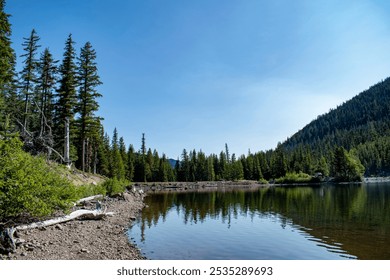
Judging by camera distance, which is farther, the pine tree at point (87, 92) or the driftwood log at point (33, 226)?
the pine tree at point (87, 92)

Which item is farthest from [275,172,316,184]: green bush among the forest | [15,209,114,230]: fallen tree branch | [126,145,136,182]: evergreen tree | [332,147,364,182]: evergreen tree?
[15,209,114,230]: fallen tree branch

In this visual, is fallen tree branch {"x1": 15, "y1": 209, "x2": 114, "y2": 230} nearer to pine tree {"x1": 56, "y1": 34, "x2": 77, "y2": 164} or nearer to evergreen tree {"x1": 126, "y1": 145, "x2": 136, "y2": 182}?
pine tree {"x1": 56, "y1": 34, "x2": 77, "y2": 164}

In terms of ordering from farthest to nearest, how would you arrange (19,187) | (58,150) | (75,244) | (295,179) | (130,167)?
(295,179) < (130,167) < (58,150) < (75,244) < (19,187)

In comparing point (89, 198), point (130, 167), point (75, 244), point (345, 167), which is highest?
point (130, 167)

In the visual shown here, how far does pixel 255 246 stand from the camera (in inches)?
739

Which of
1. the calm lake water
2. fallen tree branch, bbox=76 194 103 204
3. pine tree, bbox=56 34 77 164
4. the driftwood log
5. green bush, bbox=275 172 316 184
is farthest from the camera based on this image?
green bush, bbox=275 172 316 184

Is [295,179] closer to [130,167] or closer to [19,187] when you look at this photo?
[130,167]

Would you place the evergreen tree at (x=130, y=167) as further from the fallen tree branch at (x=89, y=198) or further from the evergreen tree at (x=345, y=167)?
the evergreen tree at (x=345, y=167)

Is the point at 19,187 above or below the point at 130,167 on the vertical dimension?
below

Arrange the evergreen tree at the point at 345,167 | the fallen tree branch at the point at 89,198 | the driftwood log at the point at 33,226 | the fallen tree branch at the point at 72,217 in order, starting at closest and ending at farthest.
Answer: the driftwood log at the point at 33,226, the fallen tree branch at the point at 72,217, the fallen tree branch at the point at 89,198, the evergreen tree at the point at 345,167

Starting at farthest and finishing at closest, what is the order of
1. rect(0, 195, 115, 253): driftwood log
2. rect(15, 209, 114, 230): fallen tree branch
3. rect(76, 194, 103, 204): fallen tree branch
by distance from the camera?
rect(76, 194, 103, 204): fallen tree branch
rect(15, 209, 114, 230): fallen tree branch
rect(0, 195, 115, 253): driftwood log

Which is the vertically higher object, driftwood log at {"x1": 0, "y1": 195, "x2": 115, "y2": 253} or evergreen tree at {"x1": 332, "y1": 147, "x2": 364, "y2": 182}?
evergreen tree at {"x1": 332, "y1": 147, "x2": 364, "y2": 182}

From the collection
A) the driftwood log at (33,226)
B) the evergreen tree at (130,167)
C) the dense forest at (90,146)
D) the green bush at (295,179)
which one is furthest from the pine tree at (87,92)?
the green bush at (295,179)

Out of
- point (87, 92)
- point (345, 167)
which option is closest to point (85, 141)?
point (87, 92)
